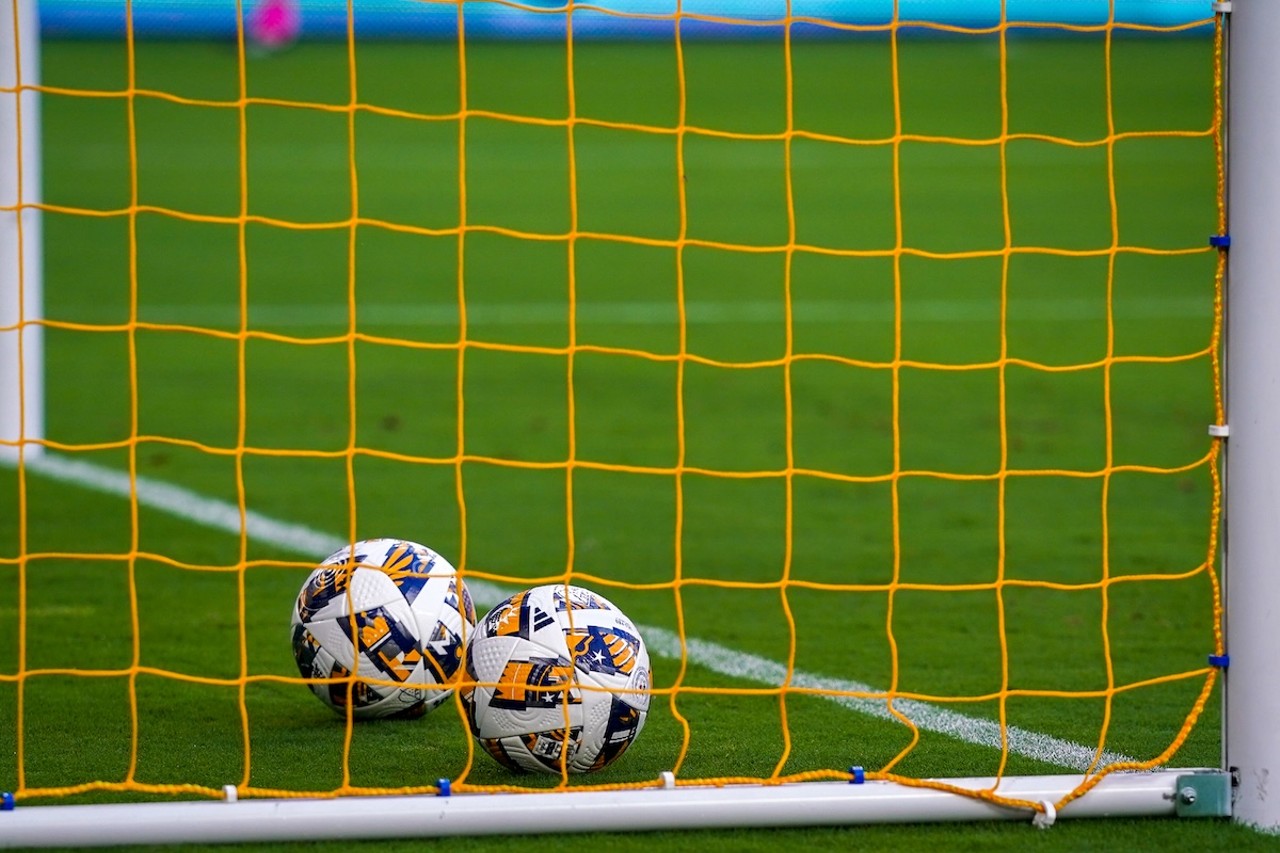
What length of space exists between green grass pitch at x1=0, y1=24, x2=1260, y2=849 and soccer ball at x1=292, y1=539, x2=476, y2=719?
0.11 meters

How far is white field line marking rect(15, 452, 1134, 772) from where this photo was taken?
4.20 meters

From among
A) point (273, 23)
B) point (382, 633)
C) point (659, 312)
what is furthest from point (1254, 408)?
point (273, 23)

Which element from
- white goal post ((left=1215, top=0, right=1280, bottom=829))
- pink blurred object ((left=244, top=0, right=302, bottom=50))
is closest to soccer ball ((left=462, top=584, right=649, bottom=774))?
white goal post ((left=1215, top=0, right=1280, bottom=829))

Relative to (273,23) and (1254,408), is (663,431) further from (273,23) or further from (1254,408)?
(273,23)

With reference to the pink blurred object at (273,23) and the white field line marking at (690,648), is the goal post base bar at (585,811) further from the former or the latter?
the pink blurred object at (273,23)

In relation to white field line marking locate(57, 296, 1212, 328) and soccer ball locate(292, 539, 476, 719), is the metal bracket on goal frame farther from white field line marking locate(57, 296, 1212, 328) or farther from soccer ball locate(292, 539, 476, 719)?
white field line marking locate(57, 296, 1212, 328)

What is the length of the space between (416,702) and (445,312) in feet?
25.1

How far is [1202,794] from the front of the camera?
3.62 metres

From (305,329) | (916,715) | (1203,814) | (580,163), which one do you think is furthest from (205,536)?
(580,163)

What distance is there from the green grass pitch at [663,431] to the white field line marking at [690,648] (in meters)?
0.07

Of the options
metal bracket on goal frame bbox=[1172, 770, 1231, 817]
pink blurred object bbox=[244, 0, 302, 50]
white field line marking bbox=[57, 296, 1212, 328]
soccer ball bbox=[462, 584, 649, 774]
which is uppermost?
pink blurred object bbox=[244, 0, 302, 50]

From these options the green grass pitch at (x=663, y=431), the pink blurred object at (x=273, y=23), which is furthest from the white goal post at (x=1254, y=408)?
the pink blurred object at (x=273, y=23)

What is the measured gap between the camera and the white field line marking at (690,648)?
4203 millimetres

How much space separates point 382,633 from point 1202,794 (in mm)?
1869
